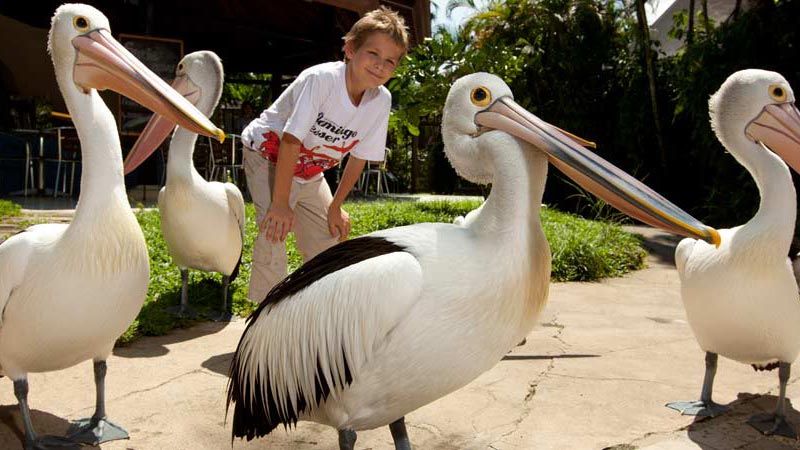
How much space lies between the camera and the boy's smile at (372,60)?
2527 mm

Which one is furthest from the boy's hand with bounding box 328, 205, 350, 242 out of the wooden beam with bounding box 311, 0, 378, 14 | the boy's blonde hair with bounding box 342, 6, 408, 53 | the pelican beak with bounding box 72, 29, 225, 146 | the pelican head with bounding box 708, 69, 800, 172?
the wooden beam with bounding box 311, 0, 378, 14

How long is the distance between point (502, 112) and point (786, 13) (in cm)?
727

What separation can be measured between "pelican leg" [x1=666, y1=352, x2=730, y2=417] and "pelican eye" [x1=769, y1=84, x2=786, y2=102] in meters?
1.08

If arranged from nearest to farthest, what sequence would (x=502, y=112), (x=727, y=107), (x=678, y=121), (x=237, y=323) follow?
(x=502, y=112), (x=727, y=107), (x=237, y=323), (x=678, y=121)

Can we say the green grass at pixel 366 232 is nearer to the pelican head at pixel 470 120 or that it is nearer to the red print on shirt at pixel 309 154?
the red print on shirt at pixel 309 154

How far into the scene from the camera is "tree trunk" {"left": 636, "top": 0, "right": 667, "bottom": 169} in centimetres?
1009

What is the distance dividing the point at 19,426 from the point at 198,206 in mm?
1605

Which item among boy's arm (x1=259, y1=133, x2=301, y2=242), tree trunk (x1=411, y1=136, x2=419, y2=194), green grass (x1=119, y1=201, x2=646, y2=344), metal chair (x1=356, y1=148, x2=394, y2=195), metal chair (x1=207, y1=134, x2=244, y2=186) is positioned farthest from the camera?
tree trunk (x1=411, y1=136, x2=419, y2=194)

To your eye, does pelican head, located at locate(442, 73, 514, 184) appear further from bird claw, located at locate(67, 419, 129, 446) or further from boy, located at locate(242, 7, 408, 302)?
bird claw, located at locate(67, 419, 129, 446)

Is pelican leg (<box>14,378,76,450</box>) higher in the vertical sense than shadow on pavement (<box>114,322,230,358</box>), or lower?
higher

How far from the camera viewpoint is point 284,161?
98.7 inches

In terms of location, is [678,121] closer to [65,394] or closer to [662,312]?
[662,312]

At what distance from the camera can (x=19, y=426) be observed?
7.48 feet

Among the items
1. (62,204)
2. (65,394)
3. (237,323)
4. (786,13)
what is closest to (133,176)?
(62,204)
